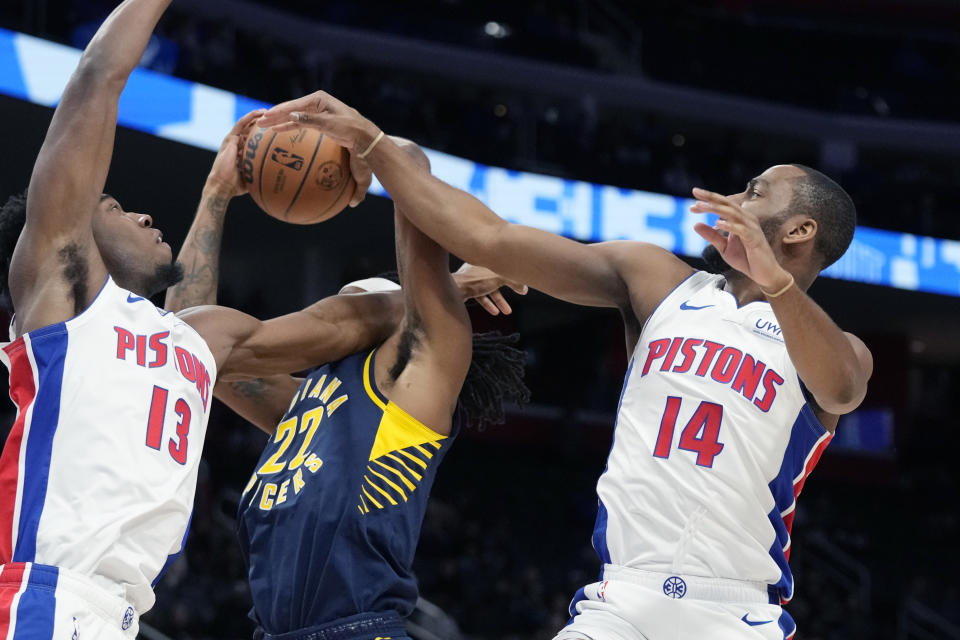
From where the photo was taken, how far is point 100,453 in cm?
284

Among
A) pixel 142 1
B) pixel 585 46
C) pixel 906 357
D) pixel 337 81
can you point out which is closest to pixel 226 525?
pixel 337 81

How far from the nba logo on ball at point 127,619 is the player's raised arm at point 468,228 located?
1.22m

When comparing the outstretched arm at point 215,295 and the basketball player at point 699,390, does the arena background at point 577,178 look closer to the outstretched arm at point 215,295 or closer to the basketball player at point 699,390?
the outstretched arm at point 215,295

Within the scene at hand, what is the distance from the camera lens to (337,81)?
11812 millimetres

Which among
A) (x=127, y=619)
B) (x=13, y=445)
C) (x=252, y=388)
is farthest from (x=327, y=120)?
(x=127, y=619)

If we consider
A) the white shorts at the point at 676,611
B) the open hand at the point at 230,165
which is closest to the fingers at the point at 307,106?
the open hand at the point at 230,165

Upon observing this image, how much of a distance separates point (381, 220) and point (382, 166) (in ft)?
29.8

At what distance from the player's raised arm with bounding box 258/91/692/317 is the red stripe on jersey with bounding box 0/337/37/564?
917 mm

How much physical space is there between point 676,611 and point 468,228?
113 cm

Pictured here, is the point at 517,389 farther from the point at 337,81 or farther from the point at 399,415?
the point at 337,81

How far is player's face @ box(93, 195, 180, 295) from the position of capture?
3.21 meters

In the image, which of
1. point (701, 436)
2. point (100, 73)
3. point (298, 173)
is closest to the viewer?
point (100, 73)

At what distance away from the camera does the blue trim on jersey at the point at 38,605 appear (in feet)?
8.63

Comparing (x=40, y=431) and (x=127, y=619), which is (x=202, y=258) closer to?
(x=40, y=431)
